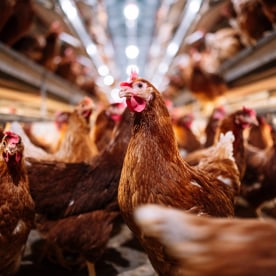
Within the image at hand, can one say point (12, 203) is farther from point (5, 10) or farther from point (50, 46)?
point (50, 46)

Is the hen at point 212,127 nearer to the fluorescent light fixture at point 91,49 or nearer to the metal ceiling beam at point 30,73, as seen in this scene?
the metal ceiling beam at point 30,73

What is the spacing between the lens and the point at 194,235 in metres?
0.73

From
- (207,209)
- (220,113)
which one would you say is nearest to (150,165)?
(207,209)

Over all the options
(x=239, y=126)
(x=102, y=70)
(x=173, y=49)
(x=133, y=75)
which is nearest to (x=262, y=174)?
(x=239, y=126)

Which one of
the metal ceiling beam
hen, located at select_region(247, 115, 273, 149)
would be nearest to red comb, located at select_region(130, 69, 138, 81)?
hen, located at select_region(247, 115, 273, 149)

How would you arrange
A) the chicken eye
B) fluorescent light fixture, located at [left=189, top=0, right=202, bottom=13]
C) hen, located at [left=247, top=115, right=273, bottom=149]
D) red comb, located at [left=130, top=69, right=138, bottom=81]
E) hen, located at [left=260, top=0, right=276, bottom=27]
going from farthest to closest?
fluorescent light fixture, located at [left=189, top=0, right=202, bottom=13] → hen, located at [left=260, top=0, right=276, bottom=27] → hen, located at [left=247, top=115, right=273, bottom=149] → red comb, located at [left=130, top=69, right=138, bottom=81] → the chicken eye

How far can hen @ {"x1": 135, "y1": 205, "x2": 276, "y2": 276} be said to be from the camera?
70 cm

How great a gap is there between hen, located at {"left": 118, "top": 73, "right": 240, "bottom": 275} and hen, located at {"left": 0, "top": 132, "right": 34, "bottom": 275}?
60 centimetres

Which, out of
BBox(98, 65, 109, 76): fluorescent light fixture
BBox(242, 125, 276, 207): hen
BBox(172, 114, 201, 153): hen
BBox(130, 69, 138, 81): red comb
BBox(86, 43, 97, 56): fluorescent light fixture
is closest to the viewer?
BBox(130, 69, 138, 81): red comb

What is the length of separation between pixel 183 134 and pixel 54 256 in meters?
2.56

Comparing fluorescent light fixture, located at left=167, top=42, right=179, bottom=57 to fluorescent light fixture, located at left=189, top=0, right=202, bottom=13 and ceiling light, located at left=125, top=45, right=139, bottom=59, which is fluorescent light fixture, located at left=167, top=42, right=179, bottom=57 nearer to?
fluorescent light fixture, located at left=189, top=0, right=202, bottom=13

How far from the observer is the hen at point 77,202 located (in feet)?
6.60

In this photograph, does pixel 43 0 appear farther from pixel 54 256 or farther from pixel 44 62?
pixel 54 256

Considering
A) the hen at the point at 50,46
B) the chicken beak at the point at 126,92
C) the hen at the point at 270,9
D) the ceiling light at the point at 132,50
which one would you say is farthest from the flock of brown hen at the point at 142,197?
the ceiling light at the point at 132,50
